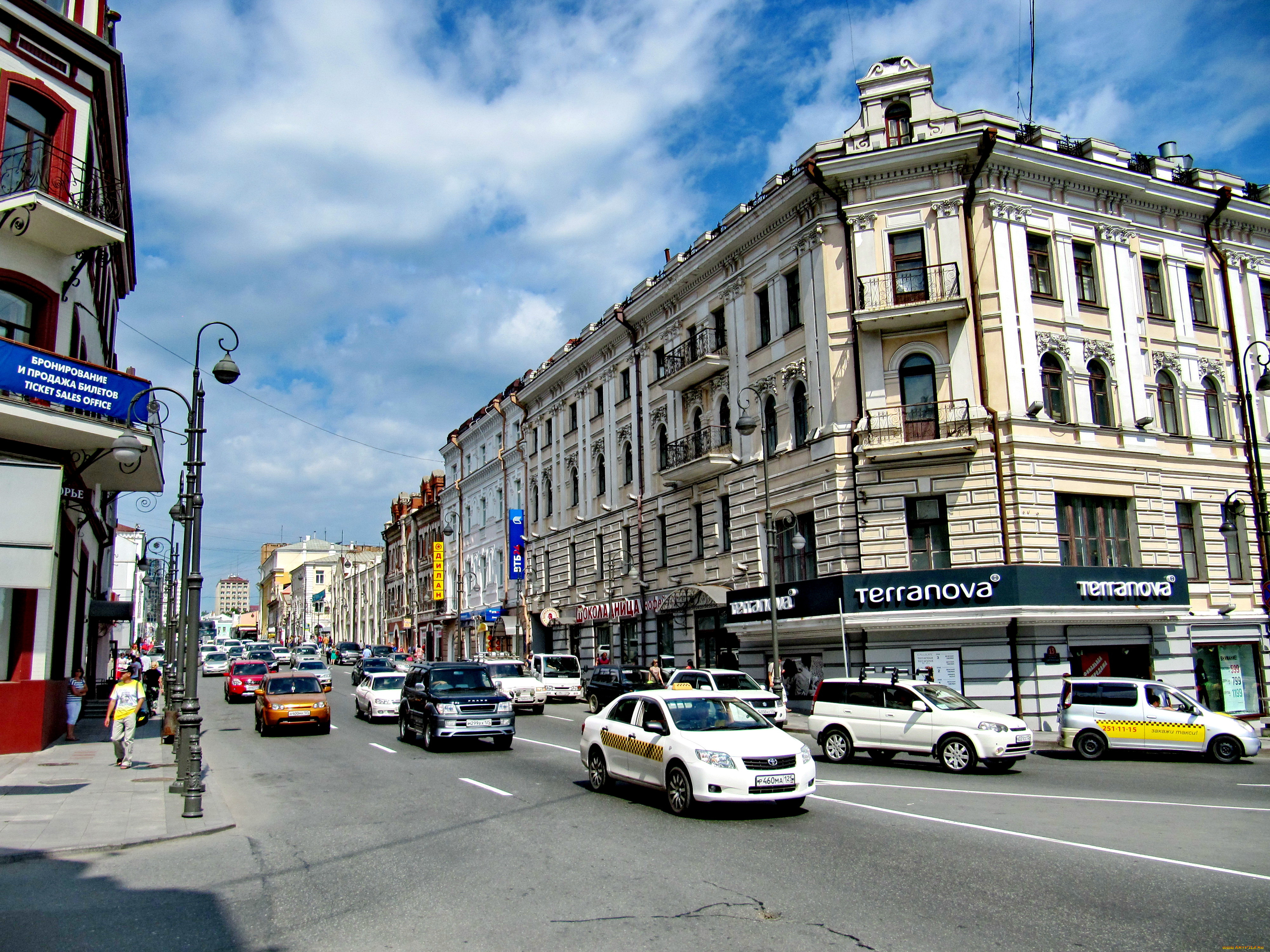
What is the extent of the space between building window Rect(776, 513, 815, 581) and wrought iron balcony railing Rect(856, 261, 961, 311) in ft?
22.1

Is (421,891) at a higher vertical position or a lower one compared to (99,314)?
lower

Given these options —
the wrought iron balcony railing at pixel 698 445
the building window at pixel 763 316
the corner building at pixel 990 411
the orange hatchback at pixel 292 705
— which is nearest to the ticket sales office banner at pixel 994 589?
the corner building at pixel 990 411

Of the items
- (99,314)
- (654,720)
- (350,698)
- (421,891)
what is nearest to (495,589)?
(350,698)

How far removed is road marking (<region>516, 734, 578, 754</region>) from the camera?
20.0 metres

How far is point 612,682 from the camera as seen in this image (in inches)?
1185

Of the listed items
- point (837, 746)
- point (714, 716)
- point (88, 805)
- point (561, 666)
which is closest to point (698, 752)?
point (714, 716)

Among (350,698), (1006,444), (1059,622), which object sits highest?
(1006,444)

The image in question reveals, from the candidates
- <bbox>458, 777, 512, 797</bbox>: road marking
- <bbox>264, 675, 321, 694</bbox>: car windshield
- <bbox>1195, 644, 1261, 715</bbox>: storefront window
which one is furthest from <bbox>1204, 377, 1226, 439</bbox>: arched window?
<bbox>264, 675, 321, 694</bbox>: car windshield

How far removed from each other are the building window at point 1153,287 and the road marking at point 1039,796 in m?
18.9

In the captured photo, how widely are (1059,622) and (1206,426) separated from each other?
1035cm

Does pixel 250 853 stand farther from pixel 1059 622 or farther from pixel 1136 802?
pixel 1059 622

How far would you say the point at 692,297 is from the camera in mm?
35656

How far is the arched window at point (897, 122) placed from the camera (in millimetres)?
27828

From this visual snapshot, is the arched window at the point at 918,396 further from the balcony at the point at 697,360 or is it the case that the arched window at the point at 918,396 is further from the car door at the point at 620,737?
the car door at the point at 620,737
